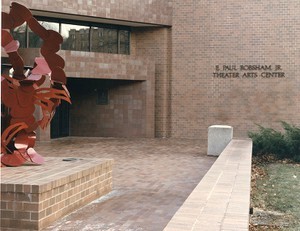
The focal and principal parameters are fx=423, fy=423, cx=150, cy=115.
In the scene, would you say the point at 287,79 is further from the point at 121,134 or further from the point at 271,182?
the point at 271,182

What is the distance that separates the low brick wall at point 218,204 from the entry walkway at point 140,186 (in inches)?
28.5

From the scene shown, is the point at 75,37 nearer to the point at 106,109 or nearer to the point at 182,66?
the point at 106,109

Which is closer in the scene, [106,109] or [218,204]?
[218,204]

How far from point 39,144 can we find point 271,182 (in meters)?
10.4

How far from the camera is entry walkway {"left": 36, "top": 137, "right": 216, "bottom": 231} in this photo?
233 inches

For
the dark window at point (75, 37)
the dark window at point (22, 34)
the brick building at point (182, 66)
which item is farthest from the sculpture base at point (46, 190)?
the dark window at point (75, 37)

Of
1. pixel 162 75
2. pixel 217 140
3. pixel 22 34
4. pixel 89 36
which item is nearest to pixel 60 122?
pixel 89 36

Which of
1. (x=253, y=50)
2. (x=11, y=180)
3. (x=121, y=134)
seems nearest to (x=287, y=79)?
(x=253, y=50)

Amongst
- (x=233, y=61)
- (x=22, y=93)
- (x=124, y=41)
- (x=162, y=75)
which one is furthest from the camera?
(x=124, y=41)

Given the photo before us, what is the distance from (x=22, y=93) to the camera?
727 cm

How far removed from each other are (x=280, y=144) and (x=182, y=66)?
8429 millimetres

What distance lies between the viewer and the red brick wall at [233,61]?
20.5 meters

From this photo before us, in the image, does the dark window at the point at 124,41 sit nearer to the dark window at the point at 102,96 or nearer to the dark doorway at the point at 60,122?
the dark window at the point at 102,96

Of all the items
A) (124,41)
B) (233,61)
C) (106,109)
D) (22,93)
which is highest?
(124,41)
